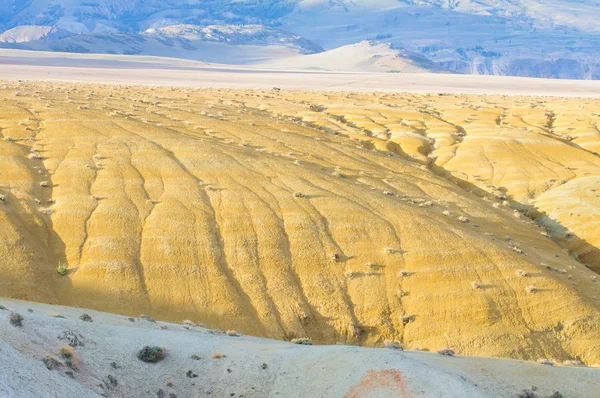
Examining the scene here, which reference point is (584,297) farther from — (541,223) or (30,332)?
(30,332)

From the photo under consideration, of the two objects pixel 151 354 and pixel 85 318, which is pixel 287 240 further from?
pixel 151 354

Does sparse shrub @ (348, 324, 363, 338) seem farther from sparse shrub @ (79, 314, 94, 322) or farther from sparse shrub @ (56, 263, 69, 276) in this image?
sparse shrub @ (56, 263, 69, 276)

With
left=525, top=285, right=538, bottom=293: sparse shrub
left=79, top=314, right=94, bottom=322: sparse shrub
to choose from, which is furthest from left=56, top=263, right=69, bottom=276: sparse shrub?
left=525, top=285, right=538, bottom=293: sparse shrub

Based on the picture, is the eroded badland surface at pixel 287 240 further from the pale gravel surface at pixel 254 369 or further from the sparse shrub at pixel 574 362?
the pale gravel surface at pixel 254 369

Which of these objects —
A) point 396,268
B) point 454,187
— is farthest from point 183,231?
point 454,187

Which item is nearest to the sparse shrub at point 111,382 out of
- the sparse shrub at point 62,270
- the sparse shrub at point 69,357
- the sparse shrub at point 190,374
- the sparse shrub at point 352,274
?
the sparse shrub at point 69,357
